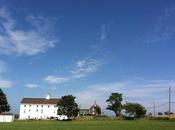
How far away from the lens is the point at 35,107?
18862cm

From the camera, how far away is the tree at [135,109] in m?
144

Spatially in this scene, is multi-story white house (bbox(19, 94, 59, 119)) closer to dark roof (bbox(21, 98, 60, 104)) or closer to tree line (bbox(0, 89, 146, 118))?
dark roof (bbox(21, 98, 60, 104))

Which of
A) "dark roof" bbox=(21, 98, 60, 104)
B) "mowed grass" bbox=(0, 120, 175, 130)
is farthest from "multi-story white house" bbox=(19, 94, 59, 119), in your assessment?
"mowed grass" bbox=(0, 120, 175, 130)

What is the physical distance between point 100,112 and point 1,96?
6958 centimetres

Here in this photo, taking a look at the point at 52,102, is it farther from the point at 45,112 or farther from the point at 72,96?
the point at 72,96

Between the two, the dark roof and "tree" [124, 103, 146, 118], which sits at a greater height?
the dark roof

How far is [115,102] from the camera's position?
506 ft

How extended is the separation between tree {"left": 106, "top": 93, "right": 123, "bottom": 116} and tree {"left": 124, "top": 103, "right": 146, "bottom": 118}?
6822 mm

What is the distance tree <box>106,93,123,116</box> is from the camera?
504 ft

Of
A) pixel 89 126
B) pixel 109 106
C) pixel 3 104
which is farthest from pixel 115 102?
pixel 89 126

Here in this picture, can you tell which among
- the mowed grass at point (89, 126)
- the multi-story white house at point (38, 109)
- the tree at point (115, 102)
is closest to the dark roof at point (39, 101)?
the multi-story white house at point (38, 109)

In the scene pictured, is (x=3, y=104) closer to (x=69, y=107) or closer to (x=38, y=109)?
(x=69, y=107)

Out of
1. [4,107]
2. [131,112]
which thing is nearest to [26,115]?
[4,107]

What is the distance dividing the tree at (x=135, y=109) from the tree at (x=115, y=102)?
682 cm
